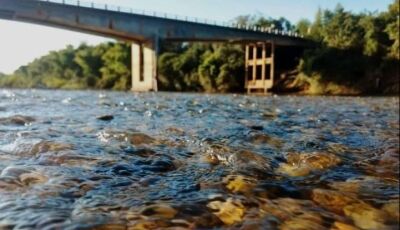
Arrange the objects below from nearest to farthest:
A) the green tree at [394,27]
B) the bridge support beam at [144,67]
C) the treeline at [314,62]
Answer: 1. the green tree at [394,27]
2. the treeline at [314,62]
3. the bridge support beam at [144,67]

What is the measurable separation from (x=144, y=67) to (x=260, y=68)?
46.3ft

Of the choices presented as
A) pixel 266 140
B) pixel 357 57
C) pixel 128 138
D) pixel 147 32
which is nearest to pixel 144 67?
pixel 147 32

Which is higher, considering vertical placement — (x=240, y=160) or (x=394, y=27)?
(x=394, y=27)

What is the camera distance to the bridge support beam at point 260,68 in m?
48.2

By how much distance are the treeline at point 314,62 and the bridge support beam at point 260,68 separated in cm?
141

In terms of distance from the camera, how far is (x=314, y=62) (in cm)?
4469

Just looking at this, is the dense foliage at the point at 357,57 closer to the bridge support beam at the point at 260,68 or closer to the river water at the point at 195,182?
the bridge support beam at the point at 260,68

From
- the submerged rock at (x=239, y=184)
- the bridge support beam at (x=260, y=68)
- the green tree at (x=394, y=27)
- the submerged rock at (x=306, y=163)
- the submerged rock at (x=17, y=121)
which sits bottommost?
the submerged rock at (x=17, y=121)

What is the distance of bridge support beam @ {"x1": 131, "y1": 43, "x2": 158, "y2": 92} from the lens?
44.3m

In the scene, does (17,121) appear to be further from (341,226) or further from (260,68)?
(260,68)

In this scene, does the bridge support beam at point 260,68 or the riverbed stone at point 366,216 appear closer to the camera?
the riverbed stone at point 366,216

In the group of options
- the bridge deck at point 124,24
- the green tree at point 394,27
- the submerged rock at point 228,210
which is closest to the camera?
the submerged rock at point 228,210

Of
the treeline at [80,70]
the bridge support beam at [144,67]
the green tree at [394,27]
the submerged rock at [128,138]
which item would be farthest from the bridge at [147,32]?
the submerged rock at [128,138]

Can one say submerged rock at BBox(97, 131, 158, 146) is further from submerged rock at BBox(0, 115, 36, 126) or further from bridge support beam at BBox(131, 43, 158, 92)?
bridge support beam at BBox(131, 43, 158, 92)
